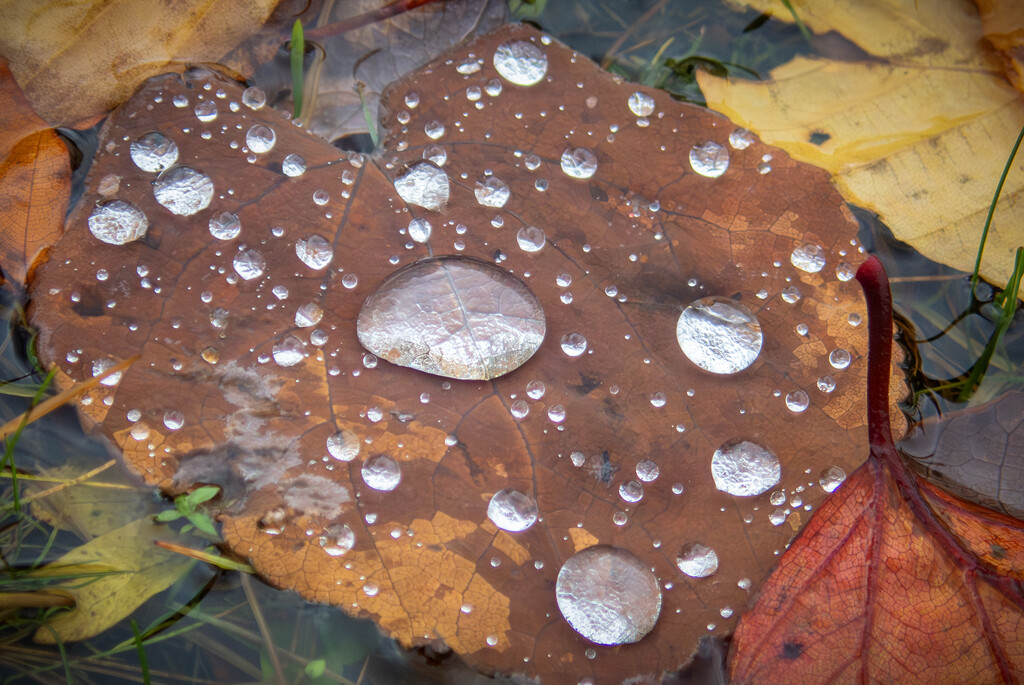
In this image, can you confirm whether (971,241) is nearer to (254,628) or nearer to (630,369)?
(630,369)

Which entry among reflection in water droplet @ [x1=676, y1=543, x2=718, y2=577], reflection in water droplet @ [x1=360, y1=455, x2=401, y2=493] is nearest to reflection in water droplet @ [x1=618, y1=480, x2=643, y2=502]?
reflection in water droplet @ [x1=676, y1=543, x2=718, y2=577]

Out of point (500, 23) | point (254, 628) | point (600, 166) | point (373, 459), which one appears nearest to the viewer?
point (373, 459)

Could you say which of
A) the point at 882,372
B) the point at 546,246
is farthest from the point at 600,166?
the point at 882,372

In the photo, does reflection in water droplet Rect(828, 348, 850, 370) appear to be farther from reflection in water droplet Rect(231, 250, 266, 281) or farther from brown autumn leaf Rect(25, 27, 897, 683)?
reflection in water droplet Rect(231, 250, 266, 281)

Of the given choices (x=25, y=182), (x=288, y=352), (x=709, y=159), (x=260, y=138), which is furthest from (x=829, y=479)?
(x=25, y=182)

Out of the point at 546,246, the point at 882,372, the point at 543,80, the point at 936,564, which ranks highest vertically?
the point at 543,80
